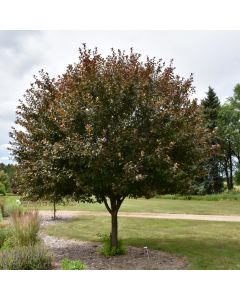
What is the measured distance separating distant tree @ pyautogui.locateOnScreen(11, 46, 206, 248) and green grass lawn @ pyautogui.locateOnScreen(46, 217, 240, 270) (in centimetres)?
206

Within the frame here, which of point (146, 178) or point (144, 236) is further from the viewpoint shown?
point (144, 236)

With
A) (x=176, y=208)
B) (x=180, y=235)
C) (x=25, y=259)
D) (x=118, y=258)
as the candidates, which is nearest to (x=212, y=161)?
(x=176, y=208)

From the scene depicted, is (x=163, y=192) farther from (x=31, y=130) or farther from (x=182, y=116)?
(x=31, y=130)

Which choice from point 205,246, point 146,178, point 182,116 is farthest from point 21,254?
point 205,246

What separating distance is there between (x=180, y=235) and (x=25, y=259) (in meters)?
7.63

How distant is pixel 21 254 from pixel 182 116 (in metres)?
5.43

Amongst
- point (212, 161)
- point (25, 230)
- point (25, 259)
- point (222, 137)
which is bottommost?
point (25, 259)

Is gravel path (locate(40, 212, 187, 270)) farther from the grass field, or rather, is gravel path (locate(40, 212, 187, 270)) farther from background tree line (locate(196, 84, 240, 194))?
background tree line (locate(196, 84, 240, 194))

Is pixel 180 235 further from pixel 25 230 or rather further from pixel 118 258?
pixel 25 230

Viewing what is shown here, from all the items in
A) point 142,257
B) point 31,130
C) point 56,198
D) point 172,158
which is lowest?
point 142,257

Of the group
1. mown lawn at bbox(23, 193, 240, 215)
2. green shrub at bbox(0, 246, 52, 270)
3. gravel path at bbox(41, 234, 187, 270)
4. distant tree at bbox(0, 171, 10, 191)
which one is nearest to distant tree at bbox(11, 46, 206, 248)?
gravel path at bbox(41, 234, 187, 270)

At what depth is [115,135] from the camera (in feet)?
33.6
